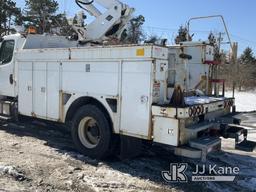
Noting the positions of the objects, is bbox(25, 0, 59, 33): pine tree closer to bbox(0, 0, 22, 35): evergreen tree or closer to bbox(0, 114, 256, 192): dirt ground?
bbox(0, 0, 22, 35): evergreen tree

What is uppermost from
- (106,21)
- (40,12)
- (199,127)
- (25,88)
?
(40,12)

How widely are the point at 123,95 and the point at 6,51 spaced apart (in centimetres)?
473

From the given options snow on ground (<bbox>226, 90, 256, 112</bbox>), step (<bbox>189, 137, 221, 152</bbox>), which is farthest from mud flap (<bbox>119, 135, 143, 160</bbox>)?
snow on ground (<bbox>226, 90, 256, 112</bbox>)

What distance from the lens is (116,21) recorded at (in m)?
9.40

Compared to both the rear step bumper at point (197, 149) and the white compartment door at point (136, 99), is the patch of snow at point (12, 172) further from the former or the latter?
the rear step bumper at point (197, 149)

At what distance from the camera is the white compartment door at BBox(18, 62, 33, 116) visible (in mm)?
8672

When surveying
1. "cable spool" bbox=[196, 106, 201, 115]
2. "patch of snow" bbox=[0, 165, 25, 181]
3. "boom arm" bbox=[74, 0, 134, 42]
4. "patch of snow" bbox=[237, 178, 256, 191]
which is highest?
"boom arm" bbox=[74, 0, 134, 42]

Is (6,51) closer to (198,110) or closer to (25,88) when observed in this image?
(25,88)

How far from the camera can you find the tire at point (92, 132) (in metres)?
6.82

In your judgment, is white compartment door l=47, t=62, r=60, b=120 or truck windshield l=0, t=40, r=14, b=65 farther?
truck windshield l=0, t=40, r=14, b=65

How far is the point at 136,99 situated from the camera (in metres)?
6.24

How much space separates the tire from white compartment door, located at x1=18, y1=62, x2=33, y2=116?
1.79m

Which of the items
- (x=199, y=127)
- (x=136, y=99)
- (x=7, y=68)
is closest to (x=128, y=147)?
(x=136, y=99)

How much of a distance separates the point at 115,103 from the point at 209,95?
102 inches
